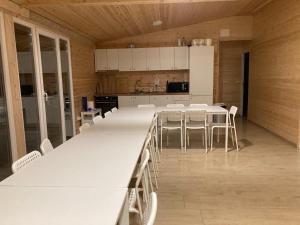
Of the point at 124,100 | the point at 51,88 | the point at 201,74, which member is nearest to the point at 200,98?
the point at 201,74

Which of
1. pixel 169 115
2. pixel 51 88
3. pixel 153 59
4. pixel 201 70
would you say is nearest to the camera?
pixel 51 88

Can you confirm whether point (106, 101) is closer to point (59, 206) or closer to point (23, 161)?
point (23, 161)

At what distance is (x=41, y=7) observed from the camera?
3807mm

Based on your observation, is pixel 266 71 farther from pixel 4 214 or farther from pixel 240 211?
pixel 4 214

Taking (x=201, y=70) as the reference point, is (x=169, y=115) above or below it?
below

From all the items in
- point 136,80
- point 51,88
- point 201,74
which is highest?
point 201,74

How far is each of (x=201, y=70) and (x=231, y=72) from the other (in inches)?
86.0

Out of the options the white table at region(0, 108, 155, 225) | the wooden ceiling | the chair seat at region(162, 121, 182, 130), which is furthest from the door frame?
the chair seat at region(162, 121, 182, 130)

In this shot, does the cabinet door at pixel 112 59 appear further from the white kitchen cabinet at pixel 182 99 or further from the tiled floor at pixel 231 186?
the tiled floor at pixel 231 186

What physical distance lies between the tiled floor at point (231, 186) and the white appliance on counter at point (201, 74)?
2.39 m

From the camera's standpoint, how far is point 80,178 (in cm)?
170

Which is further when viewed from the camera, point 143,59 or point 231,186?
point 143,59

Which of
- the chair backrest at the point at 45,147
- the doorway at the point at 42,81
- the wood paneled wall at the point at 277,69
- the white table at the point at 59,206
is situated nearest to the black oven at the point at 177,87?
the wood paneled wall at the point at 277,69

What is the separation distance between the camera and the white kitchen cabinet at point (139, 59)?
23.8 feet
